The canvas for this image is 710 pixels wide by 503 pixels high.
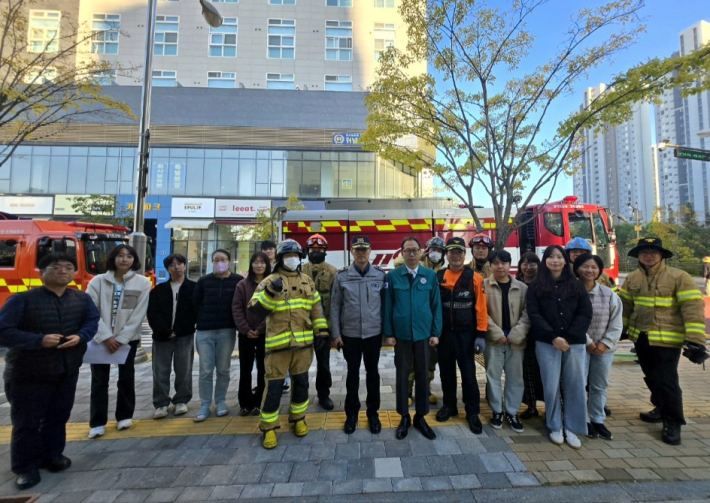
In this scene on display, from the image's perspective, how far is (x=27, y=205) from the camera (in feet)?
72.0

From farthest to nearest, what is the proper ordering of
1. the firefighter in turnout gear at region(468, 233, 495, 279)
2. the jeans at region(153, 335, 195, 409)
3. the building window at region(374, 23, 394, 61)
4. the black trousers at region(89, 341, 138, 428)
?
the building window at region(374, 23, 394, 61), the firefighter in turnout gear at region(468, 233, 495, 279), the jeans at region(153, 335, 195, 409), the black trousers at region(89, 341, 138, 428)

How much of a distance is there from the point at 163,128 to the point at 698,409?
27.4 m

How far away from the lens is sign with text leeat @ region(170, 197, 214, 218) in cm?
2244

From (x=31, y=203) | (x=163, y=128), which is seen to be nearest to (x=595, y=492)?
(x=163, y=128)

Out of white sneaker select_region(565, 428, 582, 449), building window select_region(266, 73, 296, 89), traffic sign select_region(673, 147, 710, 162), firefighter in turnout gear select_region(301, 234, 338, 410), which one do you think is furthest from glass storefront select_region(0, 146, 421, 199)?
white sneaker select_region(565, 428, 582, 449)

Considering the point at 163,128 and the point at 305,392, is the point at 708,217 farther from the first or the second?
the point at 163,128

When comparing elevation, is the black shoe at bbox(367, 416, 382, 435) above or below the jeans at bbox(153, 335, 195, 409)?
below

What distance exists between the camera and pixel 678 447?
10.7 feet

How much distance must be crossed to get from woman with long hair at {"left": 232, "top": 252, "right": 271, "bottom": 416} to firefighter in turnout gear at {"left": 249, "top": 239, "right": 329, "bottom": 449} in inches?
→ 21.6

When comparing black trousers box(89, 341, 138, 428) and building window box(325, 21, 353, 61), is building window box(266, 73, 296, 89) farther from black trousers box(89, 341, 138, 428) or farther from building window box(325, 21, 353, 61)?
black trousers box(89, 341, 138, 428)

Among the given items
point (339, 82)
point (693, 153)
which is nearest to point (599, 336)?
point (693, 153)

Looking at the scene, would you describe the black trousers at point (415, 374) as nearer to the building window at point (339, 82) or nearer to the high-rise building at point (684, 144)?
the building window at point (339, 82)

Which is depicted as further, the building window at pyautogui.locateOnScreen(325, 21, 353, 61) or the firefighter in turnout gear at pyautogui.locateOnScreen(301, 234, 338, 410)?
the building window at pyautogui.locateOnScreen(325, 21, 353, 61)

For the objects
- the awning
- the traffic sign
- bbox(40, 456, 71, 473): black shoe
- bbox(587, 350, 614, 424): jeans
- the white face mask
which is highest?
the traffic sign
